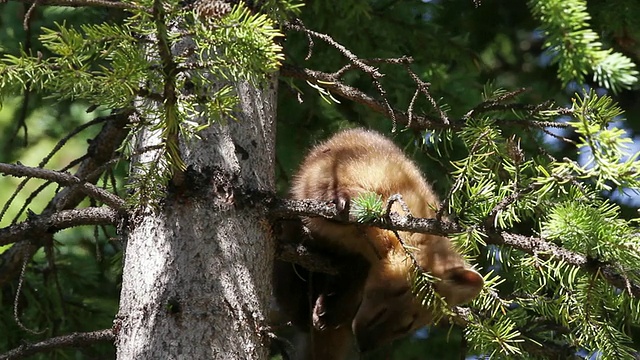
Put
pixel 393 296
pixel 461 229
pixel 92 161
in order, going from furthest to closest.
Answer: pixel 393 296
pixel 92 161
pixel 461 229

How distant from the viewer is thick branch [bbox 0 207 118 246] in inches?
141

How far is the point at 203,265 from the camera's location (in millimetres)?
3336

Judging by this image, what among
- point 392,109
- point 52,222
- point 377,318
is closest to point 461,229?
point 392,109

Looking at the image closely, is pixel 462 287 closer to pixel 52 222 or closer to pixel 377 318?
pixel 377 318

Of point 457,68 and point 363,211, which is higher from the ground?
point 457,68

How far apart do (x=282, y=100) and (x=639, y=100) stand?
3273mm

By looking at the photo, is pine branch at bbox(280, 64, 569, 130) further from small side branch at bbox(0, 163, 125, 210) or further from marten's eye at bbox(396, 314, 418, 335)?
marten's eye at bbox(396, 314, 418, 335)

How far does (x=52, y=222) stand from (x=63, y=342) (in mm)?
456

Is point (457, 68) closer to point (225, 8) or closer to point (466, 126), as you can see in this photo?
point (466, 126)

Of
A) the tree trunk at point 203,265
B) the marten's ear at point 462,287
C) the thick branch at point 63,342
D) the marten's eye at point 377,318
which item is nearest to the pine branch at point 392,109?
the tree trunk at point 203,265

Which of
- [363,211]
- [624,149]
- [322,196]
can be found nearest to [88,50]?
[363,211]

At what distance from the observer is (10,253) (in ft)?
14.4

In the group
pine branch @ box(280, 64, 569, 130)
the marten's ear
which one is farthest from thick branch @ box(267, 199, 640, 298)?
the marten's ear

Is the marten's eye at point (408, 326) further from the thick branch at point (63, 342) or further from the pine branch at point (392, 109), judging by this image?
the thick branch at point (63, 342)
